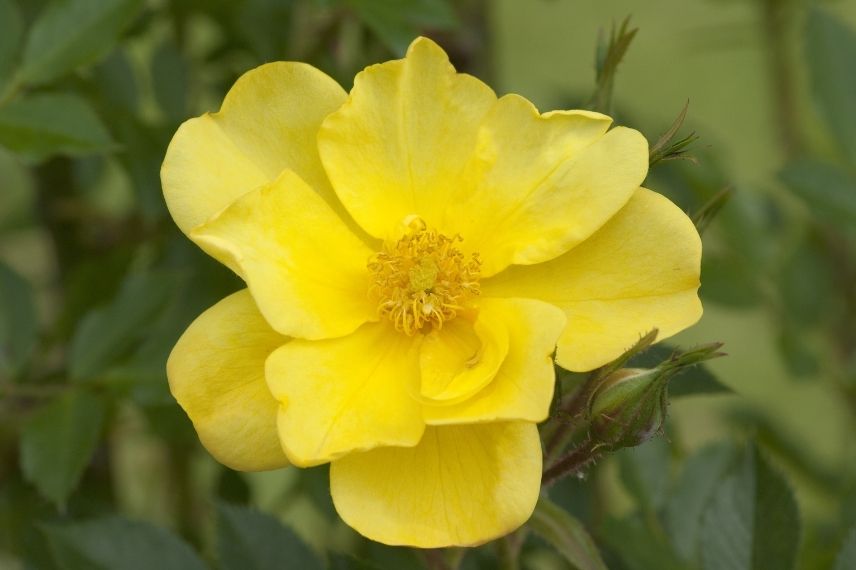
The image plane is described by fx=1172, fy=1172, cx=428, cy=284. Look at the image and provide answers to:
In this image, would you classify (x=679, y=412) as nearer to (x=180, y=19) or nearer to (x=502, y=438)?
(x=180, y=19)

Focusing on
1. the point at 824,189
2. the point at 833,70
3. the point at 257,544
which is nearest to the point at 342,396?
the point at 257,544

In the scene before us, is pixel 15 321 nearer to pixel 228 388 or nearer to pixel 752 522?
pixel 228 388

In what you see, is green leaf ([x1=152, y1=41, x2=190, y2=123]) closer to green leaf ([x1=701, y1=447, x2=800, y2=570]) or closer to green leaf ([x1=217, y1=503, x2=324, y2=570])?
green leaf ([x1=217, y1=503, x2=324, y2=570])

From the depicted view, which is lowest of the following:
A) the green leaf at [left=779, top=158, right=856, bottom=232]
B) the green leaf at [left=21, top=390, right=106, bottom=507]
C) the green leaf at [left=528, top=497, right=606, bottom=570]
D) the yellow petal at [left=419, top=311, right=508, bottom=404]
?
the green leaf at [left=21, top=390, right=106, bottom=507]

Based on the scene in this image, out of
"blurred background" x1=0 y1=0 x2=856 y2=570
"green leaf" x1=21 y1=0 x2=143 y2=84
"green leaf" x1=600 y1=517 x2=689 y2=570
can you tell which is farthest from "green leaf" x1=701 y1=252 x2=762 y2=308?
"green leaf" x1=21 y1=0 x2=143 y2=84

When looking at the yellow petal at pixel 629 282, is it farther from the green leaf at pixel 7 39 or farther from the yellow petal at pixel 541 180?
the green leaf at pixel 7 39

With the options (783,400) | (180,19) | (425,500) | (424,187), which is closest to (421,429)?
(425,500)

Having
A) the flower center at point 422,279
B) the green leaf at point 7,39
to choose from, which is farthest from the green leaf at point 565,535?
the green leaf at point 7,39
